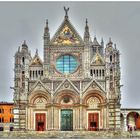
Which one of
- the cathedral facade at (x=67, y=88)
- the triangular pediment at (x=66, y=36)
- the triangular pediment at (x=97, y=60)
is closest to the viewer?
the cathedral facade at (x=67, y=88)

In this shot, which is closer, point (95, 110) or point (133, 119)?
point (95, 110)

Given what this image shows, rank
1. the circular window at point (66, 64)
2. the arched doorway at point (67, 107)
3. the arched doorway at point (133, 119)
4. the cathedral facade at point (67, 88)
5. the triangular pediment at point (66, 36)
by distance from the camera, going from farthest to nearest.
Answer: the arched doorway at point (133, 119)
the triangular pediment at point (66, 36)
the circular window at point (66, 64)
the arched doorway at point (67, 107)
the cathedral facade at point (67, 88)

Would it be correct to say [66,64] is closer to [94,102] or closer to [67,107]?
[67,107]

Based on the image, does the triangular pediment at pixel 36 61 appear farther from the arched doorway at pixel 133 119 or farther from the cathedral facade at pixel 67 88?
the arched doorway at pixel 133 119

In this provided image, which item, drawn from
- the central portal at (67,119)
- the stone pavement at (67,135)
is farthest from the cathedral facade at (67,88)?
the stone pavement at (67,135)

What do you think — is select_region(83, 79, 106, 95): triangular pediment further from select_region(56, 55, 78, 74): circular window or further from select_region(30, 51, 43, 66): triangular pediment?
select_region(30, 51, 43, 66): triangular pediment

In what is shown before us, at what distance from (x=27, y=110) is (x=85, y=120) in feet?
22.1

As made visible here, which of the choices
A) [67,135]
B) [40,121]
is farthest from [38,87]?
[67,135]

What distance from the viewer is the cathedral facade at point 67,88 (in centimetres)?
4588

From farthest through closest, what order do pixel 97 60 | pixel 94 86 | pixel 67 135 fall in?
pixel 97 60 < pixel 94 86 < pixel 67 135

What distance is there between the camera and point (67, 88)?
4666 cm

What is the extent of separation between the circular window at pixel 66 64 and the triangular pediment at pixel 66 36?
5.45 ft

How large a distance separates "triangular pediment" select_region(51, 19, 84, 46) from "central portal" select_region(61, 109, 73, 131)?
8028mm

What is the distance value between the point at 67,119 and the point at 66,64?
6484mm
